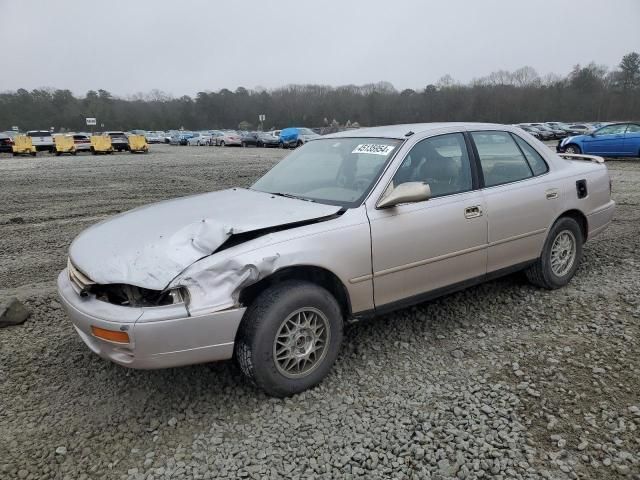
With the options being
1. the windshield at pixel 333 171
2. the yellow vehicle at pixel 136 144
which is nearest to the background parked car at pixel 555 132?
the yellow vehicle at pixel 136 144

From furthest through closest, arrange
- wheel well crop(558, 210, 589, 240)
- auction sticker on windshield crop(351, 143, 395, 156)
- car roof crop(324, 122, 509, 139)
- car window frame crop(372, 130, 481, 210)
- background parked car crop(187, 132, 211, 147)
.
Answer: background parked car crop(187, 132, 211, 147) < wheel well crop(558, 210, 589, 240) < car roof crop(324, 122, 509, 139) < auction sticker on windshield crop(351, 143, 395, 156) < car window frame crop(372, 130, 481, 210)

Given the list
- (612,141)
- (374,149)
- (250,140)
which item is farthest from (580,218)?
(250,140)

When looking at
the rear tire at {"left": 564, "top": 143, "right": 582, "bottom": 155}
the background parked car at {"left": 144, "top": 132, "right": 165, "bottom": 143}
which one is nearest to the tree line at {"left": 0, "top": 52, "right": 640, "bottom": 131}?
the background parked car at {"left": 144, "top": 132, "right": 165, "bottom": 143}

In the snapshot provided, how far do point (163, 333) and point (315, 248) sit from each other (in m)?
0.98

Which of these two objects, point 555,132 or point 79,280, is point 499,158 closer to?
point 79,280

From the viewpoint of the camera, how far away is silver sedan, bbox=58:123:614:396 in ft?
8.64

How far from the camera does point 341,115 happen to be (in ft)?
288

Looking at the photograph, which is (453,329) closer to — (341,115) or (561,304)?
(561,304)

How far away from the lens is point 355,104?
89.4 metres

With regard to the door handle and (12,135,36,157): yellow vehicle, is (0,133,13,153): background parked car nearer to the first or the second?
(12,135,36,157): yellow vehicle

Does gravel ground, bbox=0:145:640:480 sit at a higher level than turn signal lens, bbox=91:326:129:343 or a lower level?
lower

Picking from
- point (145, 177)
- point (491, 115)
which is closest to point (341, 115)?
point (491, 115)

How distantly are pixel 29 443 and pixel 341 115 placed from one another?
291 feet

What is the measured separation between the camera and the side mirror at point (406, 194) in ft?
→ 10.3
